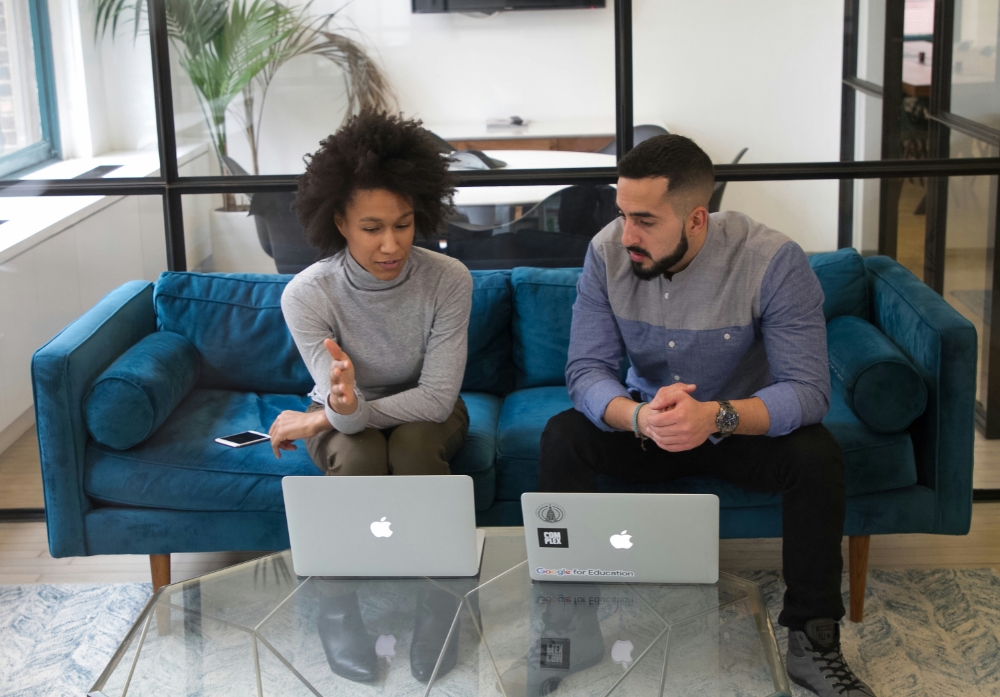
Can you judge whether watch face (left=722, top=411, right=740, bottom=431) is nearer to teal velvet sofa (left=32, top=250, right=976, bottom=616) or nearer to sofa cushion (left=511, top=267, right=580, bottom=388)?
teal velvet sofa (left=32, top=250, right=976, bottom=616)

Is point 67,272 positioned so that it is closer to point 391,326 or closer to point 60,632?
point 60,632

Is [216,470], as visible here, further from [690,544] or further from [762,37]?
[762,37]

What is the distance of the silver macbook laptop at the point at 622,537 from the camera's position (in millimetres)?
1641

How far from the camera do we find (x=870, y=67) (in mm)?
2904

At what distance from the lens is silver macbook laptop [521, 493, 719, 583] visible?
1641 millimetres

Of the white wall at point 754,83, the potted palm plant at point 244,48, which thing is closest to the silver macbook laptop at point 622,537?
the white wall at point 754,83

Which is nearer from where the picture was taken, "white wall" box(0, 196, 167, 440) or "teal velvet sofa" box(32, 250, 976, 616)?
"teal velvet sofa" box(32, 250, 976, 616)

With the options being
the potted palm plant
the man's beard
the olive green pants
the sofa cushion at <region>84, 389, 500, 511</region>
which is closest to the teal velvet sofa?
the sofa cushion at <region>84, 389, 500, 511</region>

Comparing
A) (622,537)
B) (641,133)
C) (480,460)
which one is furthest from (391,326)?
(641,133)

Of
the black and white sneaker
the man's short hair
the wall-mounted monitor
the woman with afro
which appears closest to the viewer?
the black and white sneaker

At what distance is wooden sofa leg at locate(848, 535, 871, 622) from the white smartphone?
146 centimetres

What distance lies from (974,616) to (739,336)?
2.99 feet

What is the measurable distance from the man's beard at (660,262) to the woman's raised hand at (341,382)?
26.3 inches

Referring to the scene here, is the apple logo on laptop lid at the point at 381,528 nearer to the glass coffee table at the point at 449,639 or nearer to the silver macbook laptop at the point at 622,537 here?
the glass coffee table at the point at 449,639
